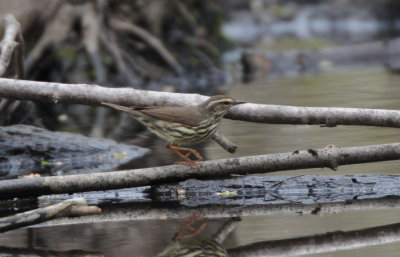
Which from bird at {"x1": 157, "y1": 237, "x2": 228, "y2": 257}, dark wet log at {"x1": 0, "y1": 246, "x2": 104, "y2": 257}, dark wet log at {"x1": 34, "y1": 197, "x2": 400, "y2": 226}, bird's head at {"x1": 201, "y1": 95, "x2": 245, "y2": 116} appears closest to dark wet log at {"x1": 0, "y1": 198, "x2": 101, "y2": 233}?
dark wet log at {"x1": 0, "y1": 246, "x2": 104, "y2": 257}

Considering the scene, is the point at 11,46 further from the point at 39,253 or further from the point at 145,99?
the point at 39,253

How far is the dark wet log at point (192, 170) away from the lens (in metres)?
5.79

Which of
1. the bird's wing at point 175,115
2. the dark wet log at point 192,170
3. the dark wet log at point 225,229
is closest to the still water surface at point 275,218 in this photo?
the dark wet log at point 225,229

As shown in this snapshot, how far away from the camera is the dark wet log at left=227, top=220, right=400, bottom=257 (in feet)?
15.3

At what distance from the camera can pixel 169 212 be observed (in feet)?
19.2

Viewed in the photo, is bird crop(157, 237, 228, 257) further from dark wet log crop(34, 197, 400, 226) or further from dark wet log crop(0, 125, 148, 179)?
dark wet log crop(0, 125, 148, 179)

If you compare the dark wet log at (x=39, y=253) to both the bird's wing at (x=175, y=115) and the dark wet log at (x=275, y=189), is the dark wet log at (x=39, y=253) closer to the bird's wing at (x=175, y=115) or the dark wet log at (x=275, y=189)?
the dark wet log at (x=275, y=189)

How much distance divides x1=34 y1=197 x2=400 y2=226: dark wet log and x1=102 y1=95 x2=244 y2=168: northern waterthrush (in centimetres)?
41

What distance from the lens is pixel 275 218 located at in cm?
552

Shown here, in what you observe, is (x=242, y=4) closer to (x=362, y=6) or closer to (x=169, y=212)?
(x=362, y=6)

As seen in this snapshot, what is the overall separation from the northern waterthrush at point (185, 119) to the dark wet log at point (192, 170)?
0.26m

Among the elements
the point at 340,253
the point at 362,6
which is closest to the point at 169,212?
the point at 340,253

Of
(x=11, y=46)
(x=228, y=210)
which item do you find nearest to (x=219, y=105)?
(x=228, y=210)

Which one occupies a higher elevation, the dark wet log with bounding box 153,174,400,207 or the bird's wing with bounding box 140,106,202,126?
the bird's wing with bounding box 140,106,202,126
